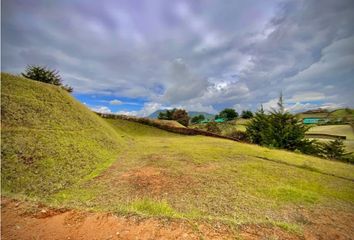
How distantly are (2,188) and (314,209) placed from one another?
402 inches

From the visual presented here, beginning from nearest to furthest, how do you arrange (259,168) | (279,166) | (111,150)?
(259,168)
(279,166)
(111,150)

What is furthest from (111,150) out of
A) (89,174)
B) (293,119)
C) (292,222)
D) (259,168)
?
(293,119)

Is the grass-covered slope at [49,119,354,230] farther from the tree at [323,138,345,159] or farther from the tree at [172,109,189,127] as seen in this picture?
the tree at [172,109,189,127]

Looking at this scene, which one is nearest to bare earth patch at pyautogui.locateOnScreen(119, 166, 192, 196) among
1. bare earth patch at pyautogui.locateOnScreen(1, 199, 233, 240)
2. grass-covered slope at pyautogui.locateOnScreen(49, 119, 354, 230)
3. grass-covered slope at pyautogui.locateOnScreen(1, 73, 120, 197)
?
grass-covered slope at pyautogui.locateOnScreen(49, 119, 354, 230)

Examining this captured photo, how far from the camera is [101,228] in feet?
15.0

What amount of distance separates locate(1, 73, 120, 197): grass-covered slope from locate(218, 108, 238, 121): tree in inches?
3186

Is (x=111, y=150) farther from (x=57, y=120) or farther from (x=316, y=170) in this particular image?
(x=316, y=170)

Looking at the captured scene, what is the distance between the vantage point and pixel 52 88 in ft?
55.4

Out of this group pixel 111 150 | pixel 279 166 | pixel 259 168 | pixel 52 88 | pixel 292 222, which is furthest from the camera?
pixel 52 88

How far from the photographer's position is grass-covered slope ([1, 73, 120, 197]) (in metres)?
7.68

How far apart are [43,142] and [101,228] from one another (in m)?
7.16

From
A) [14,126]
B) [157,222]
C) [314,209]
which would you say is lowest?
[314,209]

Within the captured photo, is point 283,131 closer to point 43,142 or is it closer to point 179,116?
point 43,142

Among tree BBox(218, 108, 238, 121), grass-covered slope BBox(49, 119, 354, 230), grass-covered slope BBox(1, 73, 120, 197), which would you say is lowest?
grass-covered slope BBox(49, 119, 354, 230)
